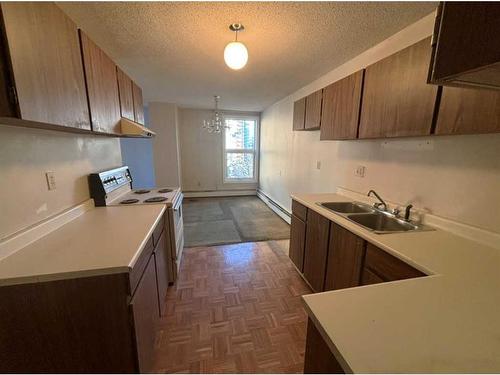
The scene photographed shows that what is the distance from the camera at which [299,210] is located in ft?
7.65

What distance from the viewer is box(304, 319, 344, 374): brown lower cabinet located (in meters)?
0.65

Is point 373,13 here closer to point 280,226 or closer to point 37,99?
point 37,99

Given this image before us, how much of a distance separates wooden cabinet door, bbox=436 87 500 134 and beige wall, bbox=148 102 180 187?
4.79 metres

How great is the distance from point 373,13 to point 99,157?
274 cm

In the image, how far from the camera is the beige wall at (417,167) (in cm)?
125

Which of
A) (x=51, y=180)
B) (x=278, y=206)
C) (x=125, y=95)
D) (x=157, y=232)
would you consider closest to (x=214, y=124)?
(x=278, y=206)

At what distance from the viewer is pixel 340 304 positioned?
28.8 inches

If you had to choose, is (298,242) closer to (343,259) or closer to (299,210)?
(299,210)

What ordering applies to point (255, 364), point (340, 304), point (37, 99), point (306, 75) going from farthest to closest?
point (306, 75) < point (255, 364) < point (37, 99) < point (340, 304)

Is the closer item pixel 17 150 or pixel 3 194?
pixel 3 194

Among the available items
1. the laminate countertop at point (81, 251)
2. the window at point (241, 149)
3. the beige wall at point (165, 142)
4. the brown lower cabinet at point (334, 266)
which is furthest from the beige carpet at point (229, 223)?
the laminate countertop at point (81, 251)

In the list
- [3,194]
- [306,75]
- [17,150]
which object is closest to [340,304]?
[3,194]

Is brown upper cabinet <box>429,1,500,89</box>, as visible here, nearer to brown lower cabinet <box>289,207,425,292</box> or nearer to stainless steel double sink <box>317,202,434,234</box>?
brown lower cabinet <box>289,207,425,292</box>

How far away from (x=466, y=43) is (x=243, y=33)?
1647mm
